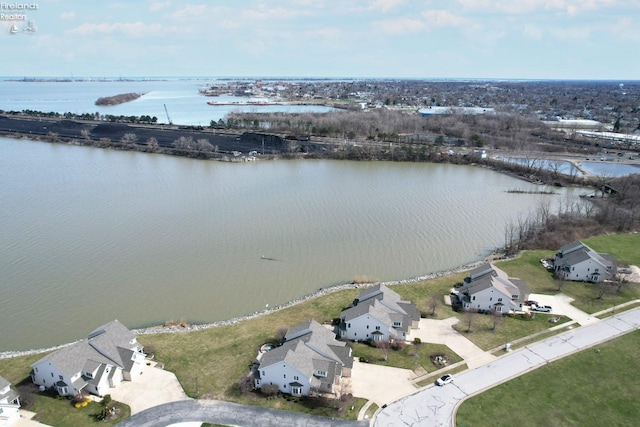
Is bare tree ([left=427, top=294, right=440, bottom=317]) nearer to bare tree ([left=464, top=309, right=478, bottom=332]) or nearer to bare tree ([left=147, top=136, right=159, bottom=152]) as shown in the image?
bare tree ([left=464, top=309, right=478, bottom=332])

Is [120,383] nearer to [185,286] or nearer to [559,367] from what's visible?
[185,286]

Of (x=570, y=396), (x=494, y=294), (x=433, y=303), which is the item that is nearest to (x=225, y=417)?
(x=433, y=303)

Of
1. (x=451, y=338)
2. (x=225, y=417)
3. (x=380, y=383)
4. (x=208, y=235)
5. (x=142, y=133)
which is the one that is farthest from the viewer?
(x=142, y=133)

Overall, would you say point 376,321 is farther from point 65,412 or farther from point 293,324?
point 65,412

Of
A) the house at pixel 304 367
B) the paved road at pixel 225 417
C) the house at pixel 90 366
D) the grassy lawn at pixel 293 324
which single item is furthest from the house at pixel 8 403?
the house at pixel 304 367

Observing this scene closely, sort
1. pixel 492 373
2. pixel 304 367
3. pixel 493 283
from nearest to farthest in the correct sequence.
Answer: pixel 304 367, pixel 492 373, pixel 493 283

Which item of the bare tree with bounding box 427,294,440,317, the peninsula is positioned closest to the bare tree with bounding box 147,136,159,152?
the bare tree with bounding box 427,294,440,317

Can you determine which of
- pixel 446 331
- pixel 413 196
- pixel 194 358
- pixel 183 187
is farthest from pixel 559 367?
pixel 183 187
